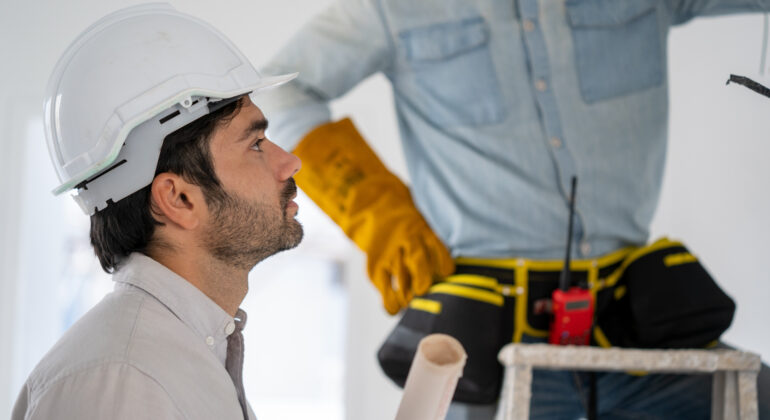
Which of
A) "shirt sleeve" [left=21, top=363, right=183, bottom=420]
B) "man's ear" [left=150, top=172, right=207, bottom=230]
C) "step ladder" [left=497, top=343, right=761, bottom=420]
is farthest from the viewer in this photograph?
"step ladder" [left=497, top=343, right=761, bottom=420]

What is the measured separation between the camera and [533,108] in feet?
5.24

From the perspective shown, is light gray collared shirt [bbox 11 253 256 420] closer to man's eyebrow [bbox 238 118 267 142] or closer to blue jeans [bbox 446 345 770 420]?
man's eyebrow [bbox 238 118 267 142]

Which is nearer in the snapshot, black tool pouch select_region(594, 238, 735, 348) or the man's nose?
the man's nose

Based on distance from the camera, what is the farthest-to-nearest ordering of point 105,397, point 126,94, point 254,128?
1. point 254,128
2. point 126,94
3. point 105,397

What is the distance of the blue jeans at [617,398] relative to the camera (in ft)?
4.94

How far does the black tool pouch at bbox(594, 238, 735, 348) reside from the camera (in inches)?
58.3

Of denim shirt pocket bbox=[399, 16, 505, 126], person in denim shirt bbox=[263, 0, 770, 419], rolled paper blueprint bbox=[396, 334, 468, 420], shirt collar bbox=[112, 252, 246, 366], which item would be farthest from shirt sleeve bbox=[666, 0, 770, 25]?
shirt collar bbox=[112, 252, 246, 366]

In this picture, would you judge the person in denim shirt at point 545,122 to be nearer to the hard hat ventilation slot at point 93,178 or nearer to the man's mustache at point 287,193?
the man's mustache at point 287,193

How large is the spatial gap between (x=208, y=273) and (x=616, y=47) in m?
0.89

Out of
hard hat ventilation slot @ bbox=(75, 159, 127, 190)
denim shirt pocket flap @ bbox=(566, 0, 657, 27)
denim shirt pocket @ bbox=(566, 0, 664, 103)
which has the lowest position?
denim shirt pocket @ bbox=(566, 0, 664, 103)

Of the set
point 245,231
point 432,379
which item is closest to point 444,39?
point 245,231

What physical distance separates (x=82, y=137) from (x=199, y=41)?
0.21m

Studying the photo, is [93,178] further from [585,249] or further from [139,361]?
[585,249]

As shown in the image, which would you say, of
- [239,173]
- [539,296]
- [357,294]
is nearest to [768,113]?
[539,296]
